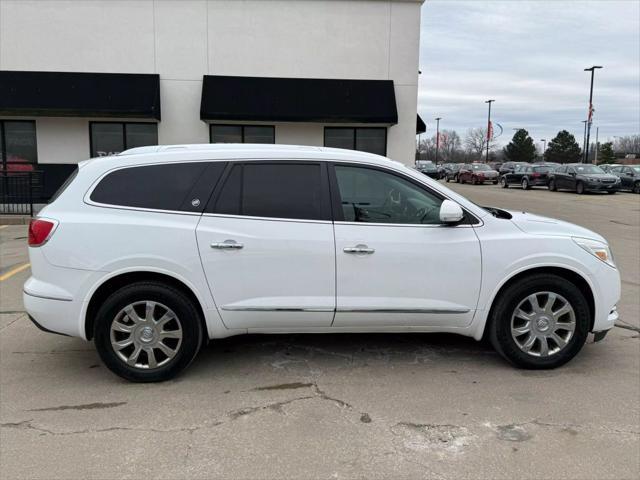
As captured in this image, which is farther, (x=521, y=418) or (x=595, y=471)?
(x=521, y=418)

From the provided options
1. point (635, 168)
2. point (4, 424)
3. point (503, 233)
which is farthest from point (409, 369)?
point (635, 168)

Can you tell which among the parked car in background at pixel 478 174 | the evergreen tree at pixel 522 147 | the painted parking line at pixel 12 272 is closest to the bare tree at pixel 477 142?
the evergreen tree at pixel 522 147

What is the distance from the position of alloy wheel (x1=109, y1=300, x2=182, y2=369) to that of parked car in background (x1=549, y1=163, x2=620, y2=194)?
27.6 m

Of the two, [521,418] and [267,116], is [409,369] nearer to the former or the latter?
[521,418]

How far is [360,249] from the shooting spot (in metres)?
4.05

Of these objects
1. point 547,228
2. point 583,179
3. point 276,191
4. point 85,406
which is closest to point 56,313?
point 85,406

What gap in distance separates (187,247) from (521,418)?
2.64 metres

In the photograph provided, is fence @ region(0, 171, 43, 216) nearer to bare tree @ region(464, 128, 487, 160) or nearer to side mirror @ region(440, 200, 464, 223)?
side mirror @ region(440, 200, 464, 223)

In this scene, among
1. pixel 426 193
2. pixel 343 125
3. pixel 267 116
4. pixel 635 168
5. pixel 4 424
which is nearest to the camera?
pixel 4 424

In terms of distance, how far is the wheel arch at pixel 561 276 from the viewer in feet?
14.0

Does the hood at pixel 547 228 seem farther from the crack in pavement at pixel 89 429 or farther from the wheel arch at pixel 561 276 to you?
the crack in pavement at pixel 89 429

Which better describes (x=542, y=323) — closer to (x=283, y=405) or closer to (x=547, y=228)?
(x=547, y=228)

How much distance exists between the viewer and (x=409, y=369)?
439 centimetres

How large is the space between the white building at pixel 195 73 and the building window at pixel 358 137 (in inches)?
4.4
